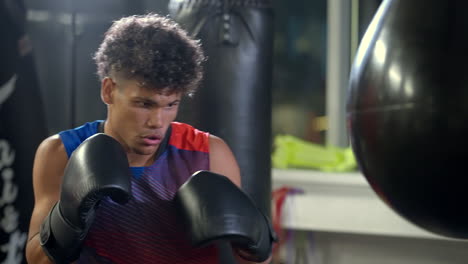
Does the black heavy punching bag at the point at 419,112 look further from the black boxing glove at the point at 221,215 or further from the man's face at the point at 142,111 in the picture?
the man's face at the point at 142,111

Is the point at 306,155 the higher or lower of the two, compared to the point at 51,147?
lower

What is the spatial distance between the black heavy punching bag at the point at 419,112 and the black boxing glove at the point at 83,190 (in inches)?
14.6

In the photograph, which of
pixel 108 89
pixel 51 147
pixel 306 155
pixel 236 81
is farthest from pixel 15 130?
pixel 306 155

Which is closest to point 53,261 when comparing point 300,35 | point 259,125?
point 259,125

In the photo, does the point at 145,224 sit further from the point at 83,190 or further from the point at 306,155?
the point at 306,155

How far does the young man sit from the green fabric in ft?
4.75

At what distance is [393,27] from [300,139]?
67.3 inches

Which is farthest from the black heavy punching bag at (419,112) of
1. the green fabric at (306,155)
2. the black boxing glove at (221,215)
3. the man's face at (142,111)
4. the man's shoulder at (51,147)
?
the green fabric at (306,155)

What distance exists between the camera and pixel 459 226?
38.7 inches

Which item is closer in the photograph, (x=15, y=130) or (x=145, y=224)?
(x=145, y=224)

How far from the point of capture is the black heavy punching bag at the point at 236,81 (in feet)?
4.90

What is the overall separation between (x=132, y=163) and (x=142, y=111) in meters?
0.12

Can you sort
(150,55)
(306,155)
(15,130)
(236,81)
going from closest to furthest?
1. (150,55)
2. (236,81)
3. (15,130)
4. (306,155)

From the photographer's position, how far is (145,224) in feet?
3.27
